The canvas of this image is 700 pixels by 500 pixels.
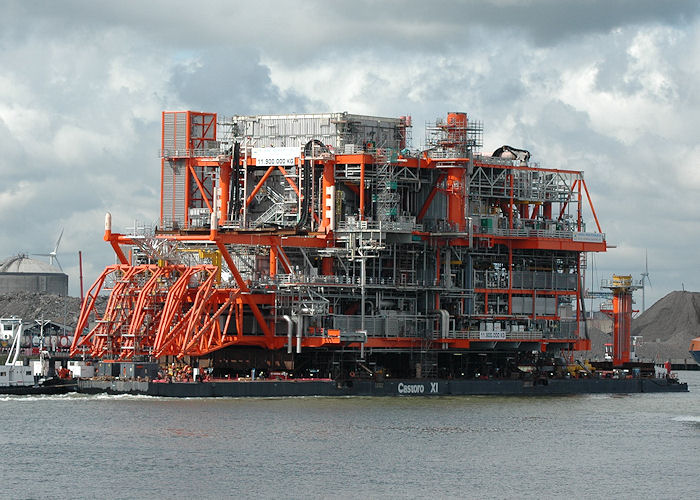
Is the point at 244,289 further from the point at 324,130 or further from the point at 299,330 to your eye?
the point at 324,130

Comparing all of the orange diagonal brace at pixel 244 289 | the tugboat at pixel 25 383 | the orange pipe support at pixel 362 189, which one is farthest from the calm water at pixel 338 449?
the orange pipe support at pixel 362 189

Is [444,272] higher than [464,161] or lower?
lower

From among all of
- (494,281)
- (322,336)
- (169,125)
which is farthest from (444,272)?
(169,125)

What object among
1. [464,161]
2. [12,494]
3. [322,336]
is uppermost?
[464,161]

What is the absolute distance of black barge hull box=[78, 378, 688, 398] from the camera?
12925cm

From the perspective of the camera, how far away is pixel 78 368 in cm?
13588

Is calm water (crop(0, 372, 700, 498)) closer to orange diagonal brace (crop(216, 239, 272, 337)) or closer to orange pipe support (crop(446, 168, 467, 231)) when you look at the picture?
orange diagonal brace (crop(216, 239, 272, 337))

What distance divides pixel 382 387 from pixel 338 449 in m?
43.7

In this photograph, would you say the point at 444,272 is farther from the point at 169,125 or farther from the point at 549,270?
the point at 169,125

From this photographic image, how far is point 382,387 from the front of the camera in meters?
139

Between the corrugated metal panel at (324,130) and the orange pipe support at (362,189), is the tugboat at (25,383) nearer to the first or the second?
the orange pipe support at (362,189)

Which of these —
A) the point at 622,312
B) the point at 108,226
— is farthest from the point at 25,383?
the point at 622,312

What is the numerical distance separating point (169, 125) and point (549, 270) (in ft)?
129

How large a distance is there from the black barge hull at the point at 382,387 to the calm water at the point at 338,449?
7.88 ft
